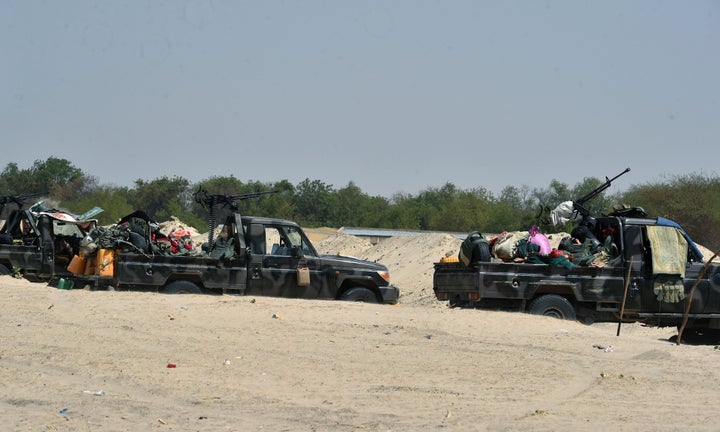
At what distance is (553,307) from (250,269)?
5.38 m

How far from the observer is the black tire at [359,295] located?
18.0 meters

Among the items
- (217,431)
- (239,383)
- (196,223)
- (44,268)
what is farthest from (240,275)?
(196,223)

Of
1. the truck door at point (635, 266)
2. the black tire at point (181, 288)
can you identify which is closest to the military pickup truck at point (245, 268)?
the black tire at point (181, 288)

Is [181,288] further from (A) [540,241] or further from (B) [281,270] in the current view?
(A) [540,241]

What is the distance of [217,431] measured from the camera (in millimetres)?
8703

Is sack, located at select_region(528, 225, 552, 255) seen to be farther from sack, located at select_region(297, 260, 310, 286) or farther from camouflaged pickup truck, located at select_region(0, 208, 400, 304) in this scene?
sack, located at select_region(297, 260, 310, 286)

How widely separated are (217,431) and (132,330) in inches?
213

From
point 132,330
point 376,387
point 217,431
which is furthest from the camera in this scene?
point 132,330

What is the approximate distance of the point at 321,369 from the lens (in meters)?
11.7

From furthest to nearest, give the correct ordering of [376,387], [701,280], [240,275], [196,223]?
[196,223], [240,275], [701,280], [376,387]

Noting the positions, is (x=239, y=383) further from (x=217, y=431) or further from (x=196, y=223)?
(x=196, y=223)

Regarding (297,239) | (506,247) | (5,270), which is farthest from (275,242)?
(5,270)

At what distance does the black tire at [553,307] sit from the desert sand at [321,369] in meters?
0.57

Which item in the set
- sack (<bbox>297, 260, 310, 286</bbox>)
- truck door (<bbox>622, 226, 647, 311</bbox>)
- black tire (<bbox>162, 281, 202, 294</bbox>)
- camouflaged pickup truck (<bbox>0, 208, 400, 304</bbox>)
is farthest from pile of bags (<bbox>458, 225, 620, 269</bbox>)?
black tire (<bbox>162, 281, 202, 294</bbox>)
